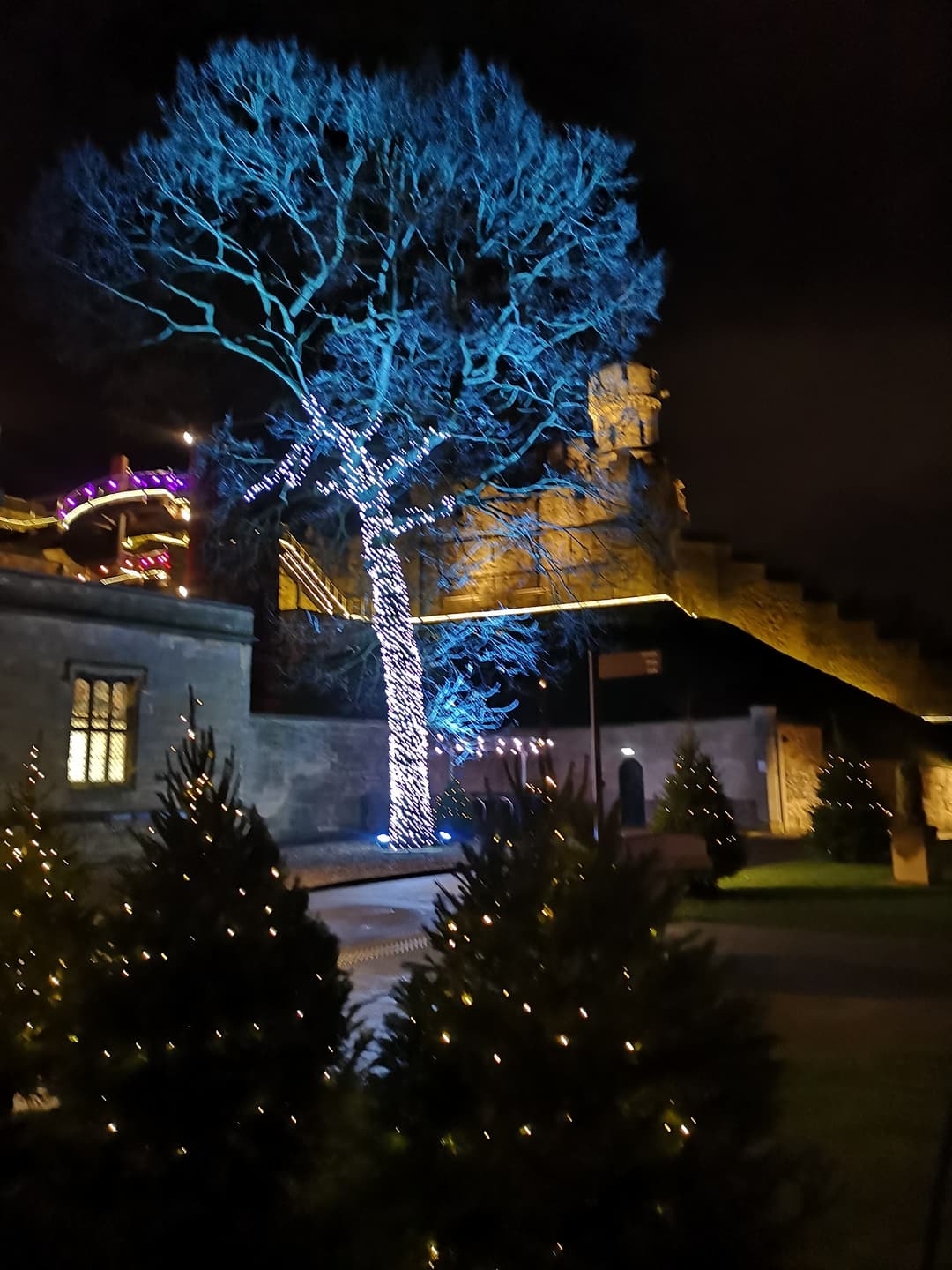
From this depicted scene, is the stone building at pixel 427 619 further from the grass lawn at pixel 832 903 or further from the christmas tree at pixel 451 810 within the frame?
the grass lawn at pixel 832 903

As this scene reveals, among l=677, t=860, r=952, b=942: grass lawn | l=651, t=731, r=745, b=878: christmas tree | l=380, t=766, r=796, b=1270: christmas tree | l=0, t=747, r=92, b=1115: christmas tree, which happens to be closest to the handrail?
l=651, t=731, r=745, b=878: christmas tree

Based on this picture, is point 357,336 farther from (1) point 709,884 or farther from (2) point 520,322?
(1) point 709,884

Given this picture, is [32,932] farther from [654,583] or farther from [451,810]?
[654,583]

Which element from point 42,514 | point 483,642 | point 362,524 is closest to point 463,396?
point 362,524

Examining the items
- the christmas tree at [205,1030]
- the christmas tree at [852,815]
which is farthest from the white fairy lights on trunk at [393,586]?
the christmas tree at [205,1030]

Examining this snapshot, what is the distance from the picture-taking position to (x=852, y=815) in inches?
695

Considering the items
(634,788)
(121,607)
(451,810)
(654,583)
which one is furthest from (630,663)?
(654,583)

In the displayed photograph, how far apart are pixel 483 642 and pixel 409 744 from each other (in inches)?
138

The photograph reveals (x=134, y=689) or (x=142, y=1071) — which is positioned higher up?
(x=134, y=689)

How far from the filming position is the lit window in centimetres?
1791

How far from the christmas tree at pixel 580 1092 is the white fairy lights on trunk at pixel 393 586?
55.9ft

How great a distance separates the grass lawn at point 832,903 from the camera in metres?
11.4

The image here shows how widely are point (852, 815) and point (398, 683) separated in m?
9.10

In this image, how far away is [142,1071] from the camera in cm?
382
